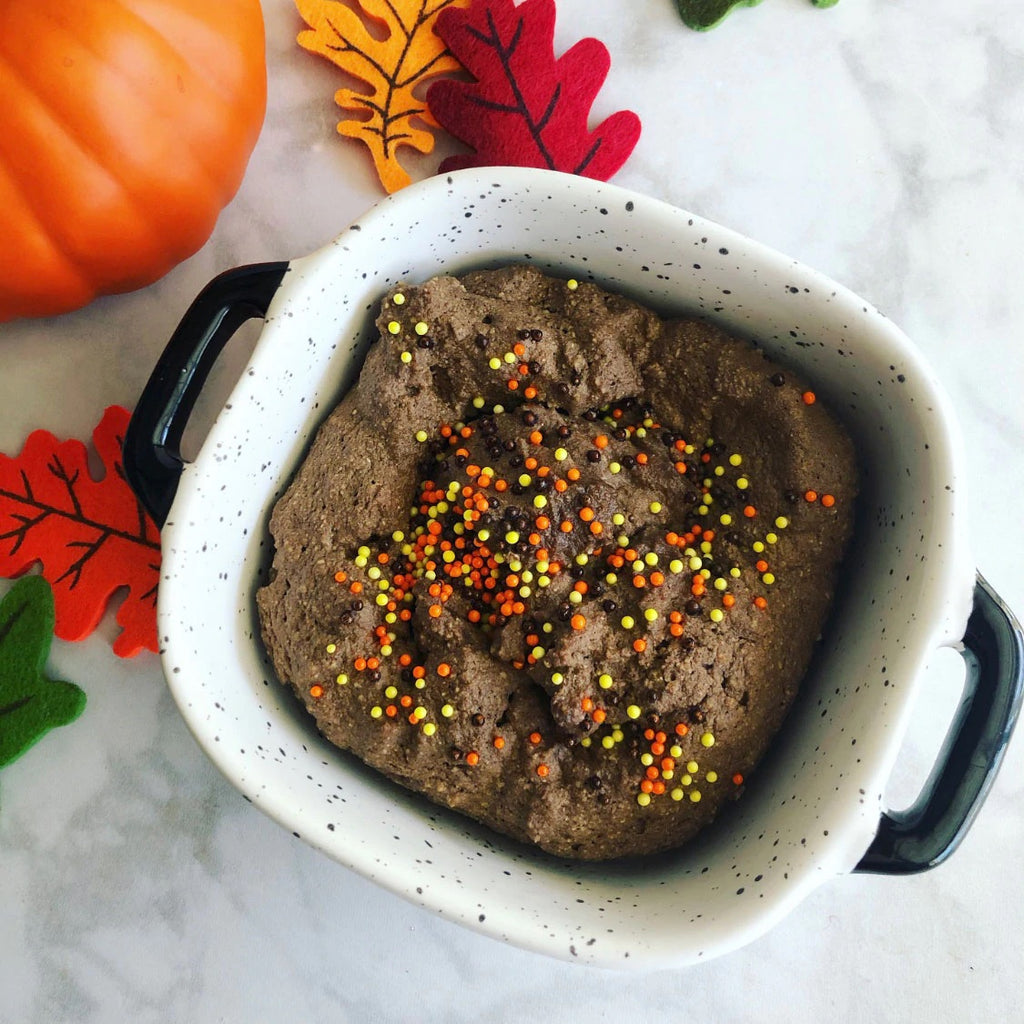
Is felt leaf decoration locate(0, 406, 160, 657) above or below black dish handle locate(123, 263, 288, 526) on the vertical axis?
below

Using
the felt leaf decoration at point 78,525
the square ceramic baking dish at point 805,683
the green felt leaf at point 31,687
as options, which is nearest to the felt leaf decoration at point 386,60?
the square ceramic baking dish at point 805,683

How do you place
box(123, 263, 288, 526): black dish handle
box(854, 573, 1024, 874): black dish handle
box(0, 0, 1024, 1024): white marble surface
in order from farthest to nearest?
box(0, 0, 1024, 1024): white marble surface → box(123, 263, 288, 526): black dish handle → box(854, 573, 1024, 874): black dish handle

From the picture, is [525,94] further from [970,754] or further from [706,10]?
[970,754]

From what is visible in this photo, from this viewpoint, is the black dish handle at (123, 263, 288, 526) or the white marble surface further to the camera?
the white marble surface

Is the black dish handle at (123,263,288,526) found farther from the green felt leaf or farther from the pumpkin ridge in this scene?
the green felt leaf

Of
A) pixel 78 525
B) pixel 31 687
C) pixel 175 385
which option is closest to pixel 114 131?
pixel 175 385

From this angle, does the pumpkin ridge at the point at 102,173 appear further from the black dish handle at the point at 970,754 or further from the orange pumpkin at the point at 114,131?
the black dish handle at the point at 970,754

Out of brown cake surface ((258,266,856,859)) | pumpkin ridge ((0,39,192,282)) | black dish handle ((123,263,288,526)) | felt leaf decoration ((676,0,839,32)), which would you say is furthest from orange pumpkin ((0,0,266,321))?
felt leaf decoration ((676,0,839,32))
